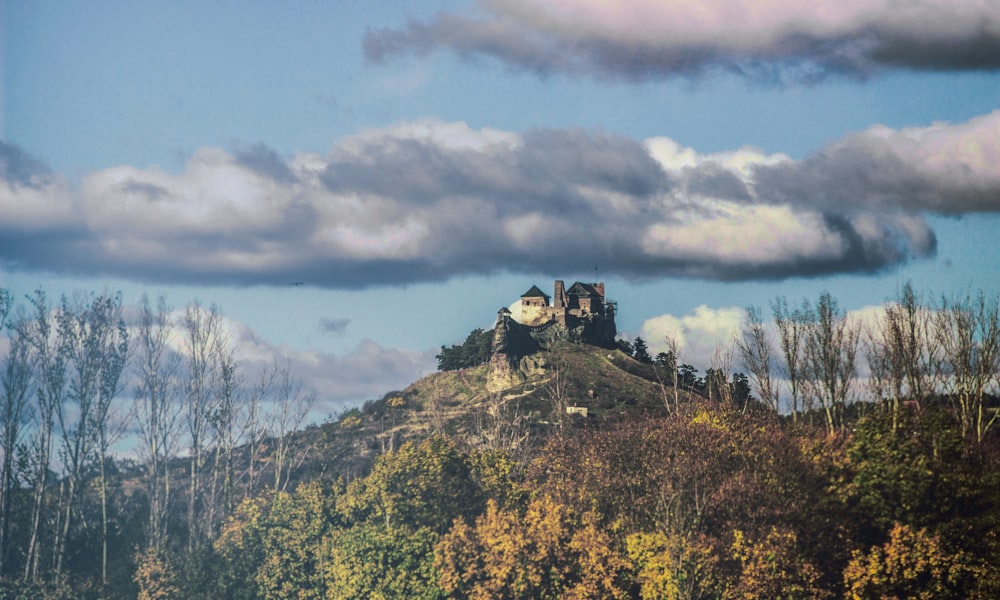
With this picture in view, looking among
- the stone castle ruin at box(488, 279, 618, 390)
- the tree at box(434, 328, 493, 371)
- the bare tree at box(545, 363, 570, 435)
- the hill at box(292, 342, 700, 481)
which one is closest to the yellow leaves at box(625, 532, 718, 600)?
the bare tree at box(545, 363, 570, 435)

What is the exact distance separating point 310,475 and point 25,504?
48247 millimetres

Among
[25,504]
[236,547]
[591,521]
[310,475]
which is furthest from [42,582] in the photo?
[310,475]

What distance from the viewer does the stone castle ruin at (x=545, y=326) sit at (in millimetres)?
146750

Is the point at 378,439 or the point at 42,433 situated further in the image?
the point at 378,439

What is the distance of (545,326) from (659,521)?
104 m

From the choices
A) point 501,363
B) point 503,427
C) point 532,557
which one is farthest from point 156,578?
point 501,363

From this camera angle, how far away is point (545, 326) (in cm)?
15988

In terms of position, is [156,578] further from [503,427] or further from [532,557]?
[503,427]

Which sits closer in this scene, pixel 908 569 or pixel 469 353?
pixel 908 569

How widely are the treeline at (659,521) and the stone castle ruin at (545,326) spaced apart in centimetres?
6856

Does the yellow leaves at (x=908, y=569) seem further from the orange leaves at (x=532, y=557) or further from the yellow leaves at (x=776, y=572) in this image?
the orange leaves at (x=532, y=557)

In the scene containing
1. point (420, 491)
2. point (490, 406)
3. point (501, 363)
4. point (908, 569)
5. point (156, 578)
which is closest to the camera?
point (908, 569)

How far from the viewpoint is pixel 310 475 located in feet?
401

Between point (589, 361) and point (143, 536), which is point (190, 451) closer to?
point (143, 536)
